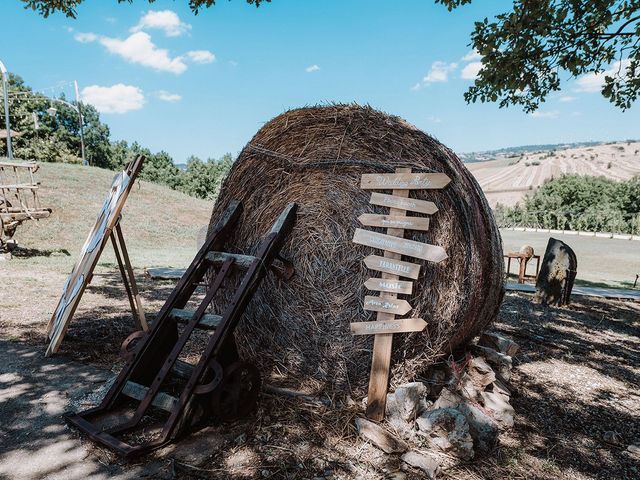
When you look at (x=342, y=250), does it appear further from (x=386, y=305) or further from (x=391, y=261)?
(x=386, y=305)

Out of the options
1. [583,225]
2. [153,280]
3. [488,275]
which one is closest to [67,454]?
[488,275]

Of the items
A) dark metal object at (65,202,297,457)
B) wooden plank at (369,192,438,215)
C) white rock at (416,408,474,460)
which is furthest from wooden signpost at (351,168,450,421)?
dark metal object at (65,202,297,457)

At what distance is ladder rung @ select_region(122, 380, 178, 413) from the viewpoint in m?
3.37

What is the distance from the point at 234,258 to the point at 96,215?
19777 mm

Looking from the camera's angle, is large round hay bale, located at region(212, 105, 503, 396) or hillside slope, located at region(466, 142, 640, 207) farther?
hillside slope, located at region(466, 142, 640, 207)

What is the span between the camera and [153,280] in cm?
1017

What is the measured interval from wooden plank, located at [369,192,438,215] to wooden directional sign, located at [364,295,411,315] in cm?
82

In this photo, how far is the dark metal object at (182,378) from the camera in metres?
3.27

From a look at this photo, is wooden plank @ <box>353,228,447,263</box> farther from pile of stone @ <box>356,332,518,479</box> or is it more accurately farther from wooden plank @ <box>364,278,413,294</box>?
pile of stone @ <box>356,332,518,479</box>

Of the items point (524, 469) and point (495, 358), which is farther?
point (495, 358)

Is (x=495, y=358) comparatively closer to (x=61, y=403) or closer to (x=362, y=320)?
(x=362, y=320)

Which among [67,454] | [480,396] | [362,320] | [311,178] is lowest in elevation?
[67,454]

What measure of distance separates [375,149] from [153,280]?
7684mm

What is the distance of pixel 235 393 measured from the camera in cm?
351
